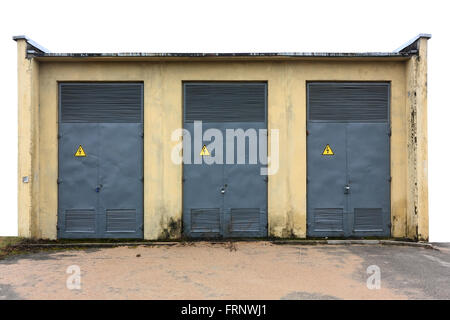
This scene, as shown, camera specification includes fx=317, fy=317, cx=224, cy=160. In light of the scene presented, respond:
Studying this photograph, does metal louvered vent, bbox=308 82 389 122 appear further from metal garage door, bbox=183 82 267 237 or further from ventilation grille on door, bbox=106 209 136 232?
ventilation grille on door, bbox=106 209 136 232

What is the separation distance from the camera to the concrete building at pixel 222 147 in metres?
7.71

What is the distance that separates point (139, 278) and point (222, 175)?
3284mm

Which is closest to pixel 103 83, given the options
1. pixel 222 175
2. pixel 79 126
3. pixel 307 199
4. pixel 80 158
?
pixel 79 126

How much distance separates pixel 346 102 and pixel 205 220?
4522 mm

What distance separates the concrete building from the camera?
25.3 ft

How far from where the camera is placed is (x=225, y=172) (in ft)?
25.4

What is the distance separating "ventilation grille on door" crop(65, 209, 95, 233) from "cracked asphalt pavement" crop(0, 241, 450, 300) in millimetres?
889

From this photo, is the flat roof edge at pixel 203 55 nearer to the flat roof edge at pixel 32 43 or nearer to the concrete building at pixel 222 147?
the concrete building at pixel 222 147

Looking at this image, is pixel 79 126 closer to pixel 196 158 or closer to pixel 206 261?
pixel 196 158

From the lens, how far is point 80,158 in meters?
7.78

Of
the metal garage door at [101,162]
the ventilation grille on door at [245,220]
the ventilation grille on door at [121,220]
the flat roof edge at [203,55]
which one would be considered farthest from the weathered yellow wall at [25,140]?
the ventilation grille on door at [245,220]

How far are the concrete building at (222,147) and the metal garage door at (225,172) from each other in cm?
2
